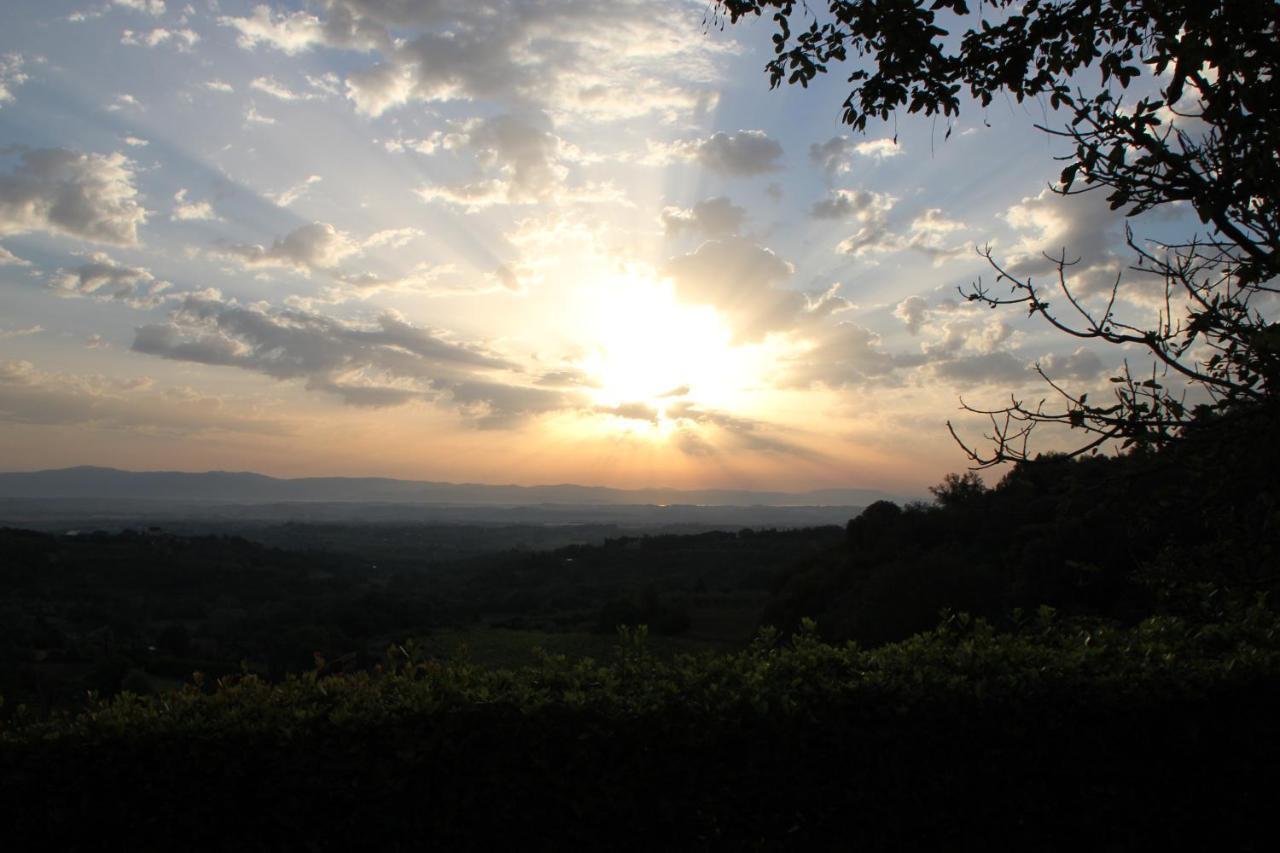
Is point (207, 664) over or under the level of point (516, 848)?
under

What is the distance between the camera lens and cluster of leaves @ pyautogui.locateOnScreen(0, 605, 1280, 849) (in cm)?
429

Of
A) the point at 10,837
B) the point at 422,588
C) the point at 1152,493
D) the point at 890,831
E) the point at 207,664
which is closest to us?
the point at 10,837

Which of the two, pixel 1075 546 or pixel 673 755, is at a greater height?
pixel 1075 546

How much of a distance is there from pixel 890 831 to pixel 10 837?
4.63 m

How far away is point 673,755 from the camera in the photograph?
4.51m

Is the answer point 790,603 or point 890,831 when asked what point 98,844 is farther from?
point 790,603

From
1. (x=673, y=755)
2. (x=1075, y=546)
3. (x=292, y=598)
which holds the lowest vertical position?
(x=292, y=598)

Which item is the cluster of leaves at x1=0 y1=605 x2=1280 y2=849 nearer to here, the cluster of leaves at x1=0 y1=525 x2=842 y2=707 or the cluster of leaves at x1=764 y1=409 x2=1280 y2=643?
the cluster of leaves at x1=764 y1=409 x2=1280 y2=643

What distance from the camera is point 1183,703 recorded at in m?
5.20

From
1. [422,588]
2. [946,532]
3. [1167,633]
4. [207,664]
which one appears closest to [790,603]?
[946,532]

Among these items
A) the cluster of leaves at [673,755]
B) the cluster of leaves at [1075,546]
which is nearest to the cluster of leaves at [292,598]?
the cluster of leaves at [1075,546]

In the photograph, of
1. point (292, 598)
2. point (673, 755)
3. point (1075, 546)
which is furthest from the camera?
point (292, 598)

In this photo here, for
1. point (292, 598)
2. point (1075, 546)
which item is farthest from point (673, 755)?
point (292, 598)

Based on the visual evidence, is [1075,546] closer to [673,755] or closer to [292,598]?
[673,755]
